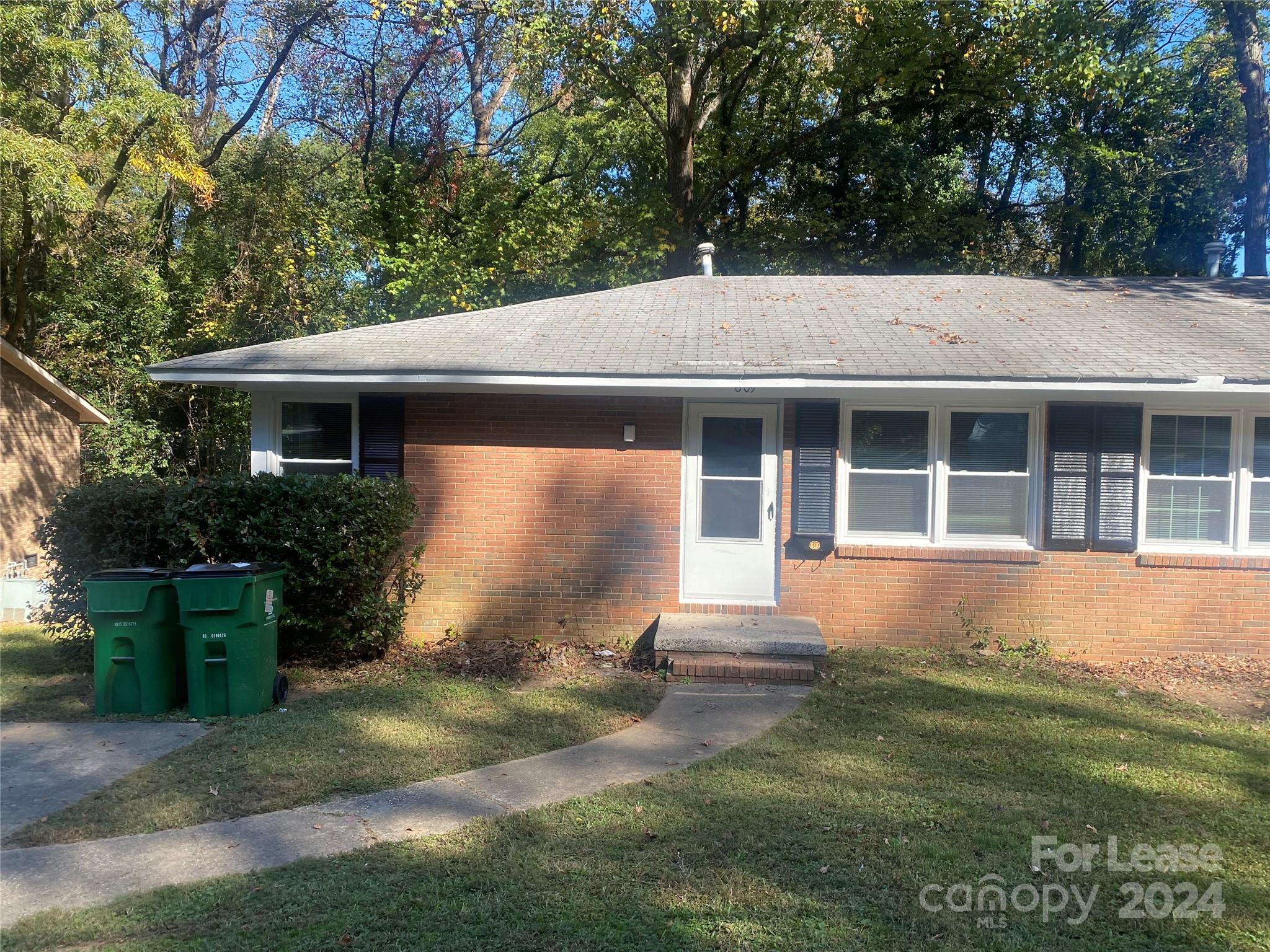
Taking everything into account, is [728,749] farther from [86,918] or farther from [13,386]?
[13,386]

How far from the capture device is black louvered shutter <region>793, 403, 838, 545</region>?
8062mm

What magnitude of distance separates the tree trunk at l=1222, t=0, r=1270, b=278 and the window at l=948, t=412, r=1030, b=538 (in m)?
9.22

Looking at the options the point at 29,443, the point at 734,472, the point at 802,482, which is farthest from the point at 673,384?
the point at 29,443

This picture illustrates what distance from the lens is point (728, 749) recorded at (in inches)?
220

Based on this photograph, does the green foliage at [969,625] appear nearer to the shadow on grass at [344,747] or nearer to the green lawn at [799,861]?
the green lawn at [799,861]

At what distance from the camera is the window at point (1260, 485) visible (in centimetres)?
798

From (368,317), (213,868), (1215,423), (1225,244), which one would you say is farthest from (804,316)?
(1225,244)

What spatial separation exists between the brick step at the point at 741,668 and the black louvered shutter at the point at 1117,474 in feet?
10.3

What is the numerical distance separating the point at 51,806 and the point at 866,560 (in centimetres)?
648

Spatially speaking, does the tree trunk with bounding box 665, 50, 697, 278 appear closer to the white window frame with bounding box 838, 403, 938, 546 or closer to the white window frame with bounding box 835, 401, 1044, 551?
the white window frame with bounding box 838, 403, 938, 546

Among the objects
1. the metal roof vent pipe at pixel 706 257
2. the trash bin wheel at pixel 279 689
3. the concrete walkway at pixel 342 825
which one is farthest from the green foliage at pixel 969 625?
the trash bin wheel at pixel 279 689

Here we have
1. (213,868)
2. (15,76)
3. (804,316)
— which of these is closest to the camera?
(213,868)

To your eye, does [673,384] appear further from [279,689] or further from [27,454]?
[27,454]

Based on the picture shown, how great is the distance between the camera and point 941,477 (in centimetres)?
818
